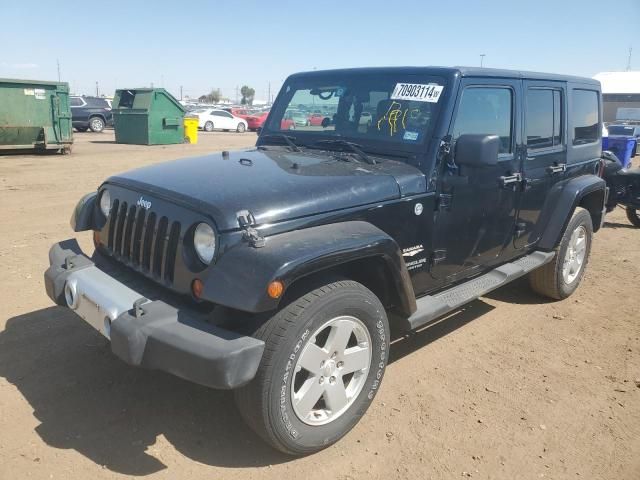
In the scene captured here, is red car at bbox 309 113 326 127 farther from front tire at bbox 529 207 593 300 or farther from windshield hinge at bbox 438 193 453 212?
front tire at bbox 529 207 593 300

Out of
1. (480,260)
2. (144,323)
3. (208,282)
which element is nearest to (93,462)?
(144,323)

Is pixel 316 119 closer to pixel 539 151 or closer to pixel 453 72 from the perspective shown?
pixel 453 72

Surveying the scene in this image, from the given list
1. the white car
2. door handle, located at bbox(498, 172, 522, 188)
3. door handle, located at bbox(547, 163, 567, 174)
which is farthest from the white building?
door handle, located at bbox(498, 172, 522, 188)

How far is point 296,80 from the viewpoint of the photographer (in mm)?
4480

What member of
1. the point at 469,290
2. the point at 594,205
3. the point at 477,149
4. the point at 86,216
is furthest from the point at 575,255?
the point at 86,216

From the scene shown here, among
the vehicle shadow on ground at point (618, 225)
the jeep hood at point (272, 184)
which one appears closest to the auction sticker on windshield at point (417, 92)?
the jeep hood at point (272, 184)

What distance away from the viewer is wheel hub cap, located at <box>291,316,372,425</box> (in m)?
2.62

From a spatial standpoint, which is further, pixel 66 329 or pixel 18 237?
pixel 18 237

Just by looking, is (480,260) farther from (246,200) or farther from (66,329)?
(66,329)

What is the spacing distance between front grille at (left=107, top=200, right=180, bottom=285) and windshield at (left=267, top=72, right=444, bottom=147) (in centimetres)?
146

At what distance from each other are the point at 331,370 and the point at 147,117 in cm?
1807

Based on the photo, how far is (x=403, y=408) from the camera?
3.18 m

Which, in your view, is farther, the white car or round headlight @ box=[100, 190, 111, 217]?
the white car

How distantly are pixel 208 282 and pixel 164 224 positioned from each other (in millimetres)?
598
